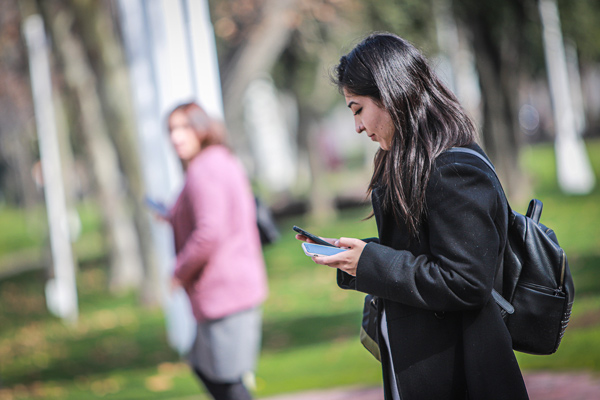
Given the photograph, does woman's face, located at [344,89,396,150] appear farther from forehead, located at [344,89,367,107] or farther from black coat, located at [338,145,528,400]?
black coat, located at [338,145,528,400]

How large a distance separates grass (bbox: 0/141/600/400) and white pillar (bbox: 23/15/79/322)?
1.67 feet

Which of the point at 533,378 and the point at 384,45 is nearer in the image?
the point at 384,45

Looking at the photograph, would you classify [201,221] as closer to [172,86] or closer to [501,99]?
[172,86]

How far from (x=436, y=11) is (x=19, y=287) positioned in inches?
463

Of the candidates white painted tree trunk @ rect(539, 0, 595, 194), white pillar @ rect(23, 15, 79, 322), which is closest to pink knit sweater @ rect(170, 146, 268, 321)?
white pillar @ rect(23, 15, 79, 322)

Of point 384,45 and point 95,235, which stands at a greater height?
point 384,45

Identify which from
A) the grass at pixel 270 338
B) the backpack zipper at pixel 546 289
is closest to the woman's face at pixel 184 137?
the backpack zipper at pixel 546 289

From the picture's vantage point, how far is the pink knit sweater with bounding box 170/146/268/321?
4016 millimetres

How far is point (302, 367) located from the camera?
7.77 meters

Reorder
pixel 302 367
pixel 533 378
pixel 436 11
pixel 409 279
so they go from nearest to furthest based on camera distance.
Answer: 1. pixel 409 279
2. pixel 533 378
3. pixel 302 367
4. pixel 436 11

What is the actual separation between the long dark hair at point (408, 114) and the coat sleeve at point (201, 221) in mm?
1752

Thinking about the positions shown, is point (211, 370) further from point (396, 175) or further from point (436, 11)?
point (436, 11)

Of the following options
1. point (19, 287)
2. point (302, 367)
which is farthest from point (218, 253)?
point (19, 287)

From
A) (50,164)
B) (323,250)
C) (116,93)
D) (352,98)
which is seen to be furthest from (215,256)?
(50,164)
